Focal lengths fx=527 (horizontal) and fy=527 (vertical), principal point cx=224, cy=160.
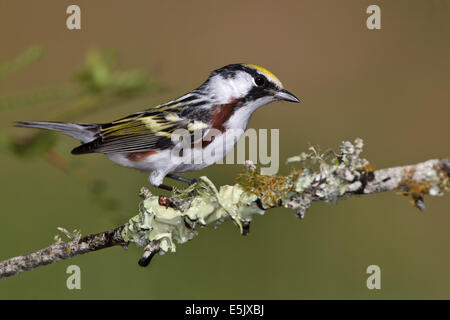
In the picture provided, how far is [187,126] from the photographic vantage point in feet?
10.2

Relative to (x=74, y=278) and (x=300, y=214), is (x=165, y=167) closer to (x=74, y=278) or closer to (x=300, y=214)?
(x=74, y=278)

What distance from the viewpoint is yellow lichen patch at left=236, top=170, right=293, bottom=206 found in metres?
2.21

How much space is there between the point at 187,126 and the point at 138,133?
32cm

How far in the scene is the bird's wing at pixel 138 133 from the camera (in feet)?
10.1

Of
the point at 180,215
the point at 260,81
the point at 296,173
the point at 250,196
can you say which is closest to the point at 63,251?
the point at 180,215

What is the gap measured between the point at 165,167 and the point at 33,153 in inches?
28.3

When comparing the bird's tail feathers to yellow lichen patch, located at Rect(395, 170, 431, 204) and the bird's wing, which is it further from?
yellow lichen patch, located at Rect(395, 170, 431, 204)

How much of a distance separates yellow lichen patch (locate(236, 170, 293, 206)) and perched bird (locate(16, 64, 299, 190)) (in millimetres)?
734

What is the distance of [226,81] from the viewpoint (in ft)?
10.7

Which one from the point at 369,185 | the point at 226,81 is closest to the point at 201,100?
the point at 226,81

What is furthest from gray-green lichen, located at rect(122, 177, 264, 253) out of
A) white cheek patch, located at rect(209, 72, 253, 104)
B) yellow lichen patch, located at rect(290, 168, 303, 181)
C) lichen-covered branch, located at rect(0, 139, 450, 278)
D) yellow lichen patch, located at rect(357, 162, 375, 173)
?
white cheek patch, located at rect(209, 72, 253, 104)

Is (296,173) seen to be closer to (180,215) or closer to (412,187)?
(412,187)

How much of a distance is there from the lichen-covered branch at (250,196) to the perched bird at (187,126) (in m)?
0.45

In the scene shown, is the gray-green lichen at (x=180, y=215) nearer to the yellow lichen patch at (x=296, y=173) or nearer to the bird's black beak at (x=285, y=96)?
the yellow lichen patch at (x=296, y=173)
